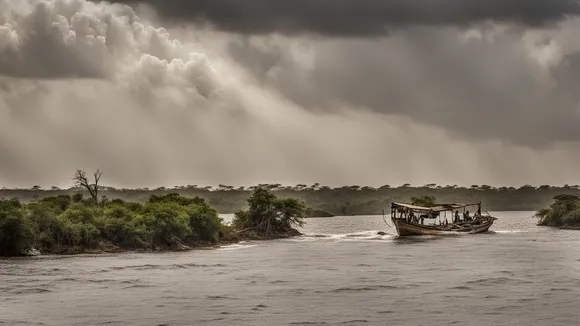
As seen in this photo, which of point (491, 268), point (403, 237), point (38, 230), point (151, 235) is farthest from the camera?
point (403, 237)

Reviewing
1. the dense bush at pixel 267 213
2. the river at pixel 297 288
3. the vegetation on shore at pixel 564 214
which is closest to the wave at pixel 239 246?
the river at pixel 297 288

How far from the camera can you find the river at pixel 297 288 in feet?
138

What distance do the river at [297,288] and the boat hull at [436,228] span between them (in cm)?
3104

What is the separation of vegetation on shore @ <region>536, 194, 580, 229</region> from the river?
57.3m

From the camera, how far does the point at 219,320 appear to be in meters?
41.0

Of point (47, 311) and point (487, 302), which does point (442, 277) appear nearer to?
point (487, 302)

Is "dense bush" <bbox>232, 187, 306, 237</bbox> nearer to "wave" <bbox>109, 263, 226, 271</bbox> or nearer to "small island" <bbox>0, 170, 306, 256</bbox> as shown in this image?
"small island" <bbox>0, 170, 306, 256</bbox>

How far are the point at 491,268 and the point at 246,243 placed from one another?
42.6m

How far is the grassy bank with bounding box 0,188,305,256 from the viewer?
7506 cm

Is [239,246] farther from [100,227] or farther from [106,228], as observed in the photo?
[100,227]

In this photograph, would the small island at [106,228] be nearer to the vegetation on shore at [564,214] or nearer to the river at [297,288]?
the river at [297,288]

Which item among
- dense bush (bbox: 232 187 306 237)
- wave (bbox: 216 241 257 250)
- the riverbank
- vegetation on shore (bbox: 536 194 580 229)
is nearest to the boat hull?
dense bush (bbox: 232 187 306 237)

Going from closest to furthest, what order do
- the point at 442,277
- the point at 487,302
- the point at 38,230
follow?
the point at 487,302 < the point at 442,277 < the point at 38,230

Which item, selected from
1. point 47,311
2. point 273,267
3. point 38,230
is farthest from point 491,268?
point 38,230
